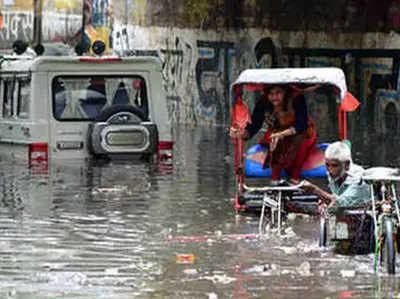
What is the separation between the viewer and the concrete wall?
1166 inches

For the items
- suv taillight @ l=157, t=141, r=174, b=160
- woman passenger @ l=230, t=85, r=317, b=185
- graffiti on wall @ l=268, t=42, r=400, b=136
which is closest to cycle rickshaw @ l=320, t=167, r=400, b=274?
woman passenger @ l=230, t=85, r=317, b=185

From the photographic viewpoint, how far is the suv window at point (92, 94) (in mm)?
20062

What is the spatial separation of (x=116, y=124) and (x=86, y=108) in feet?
3.03

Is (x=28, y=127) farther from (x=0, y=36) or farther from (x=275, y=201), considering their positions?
(x=0, y=36)

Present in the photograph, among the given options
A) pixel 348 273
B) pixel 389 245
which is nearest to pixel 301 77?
pixel 348 273

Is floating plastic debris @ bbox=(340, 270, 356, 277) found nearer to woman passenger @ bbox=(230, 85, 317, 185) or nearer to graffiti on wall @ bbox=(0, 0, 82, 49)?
woman passenger @ bbox=(230, 85, 317, 185)

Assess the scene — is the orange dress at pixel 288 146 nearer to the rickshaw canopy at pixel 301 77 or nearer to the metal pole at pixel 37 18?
the rickshaw canopy at pixel 301 77

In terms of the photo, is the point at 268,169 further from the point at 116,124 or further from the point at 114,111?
the point at 114,111

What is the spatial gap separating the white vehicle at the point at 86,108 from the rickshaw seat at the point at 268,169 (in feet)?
13.6

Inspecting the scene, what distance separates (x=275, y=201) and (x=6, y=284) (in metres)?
4.35

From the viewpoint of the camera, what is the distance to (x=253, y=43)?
1356 inches

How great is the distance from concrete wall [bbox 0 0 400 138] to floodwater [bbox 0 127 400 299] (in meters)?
9.97

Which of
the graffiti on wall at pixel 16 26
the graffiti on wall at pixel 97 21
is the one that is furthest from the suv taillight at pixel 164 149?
the graffiti on wall at pixel 16 26

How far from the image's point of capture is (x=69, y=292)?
10430 millimetres
